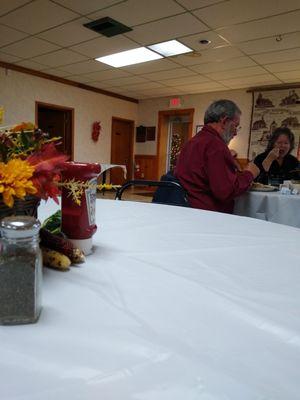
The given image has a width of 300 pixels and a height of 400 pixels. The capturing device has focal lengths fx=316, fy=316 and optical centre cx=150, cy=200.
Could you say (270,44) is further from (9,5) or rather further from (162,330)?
(162,330)

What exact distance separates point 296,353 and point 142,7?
11.4 ft

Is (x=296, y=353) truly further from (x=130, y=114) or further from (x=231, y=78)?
(x=130, y=114)

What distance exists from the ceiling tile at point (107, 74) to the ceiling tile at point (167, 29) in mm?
1509

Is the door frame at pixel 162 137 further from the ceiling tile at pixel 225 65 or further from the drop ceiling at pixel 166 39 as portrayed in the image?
the ceiling tile at pixel 225 65

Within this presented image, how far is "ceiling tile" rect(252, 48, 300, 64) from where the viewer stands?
427cm

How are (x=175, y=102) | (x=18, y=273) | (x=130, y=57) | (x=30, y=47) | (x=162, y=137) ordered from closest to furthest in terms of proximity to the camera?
1. (x=18, y=273)
2. (x=30, y=47)
3. (x=130, y=57)
4. (x=175, y=102)
5. (x=162, y=137)

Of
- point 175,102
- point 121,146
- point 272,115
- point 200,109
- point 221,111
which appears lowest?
point 121,146

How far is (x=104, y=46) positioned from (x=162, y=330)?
14.9 ft

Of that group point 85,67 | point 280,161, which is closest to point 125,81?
point 85,67

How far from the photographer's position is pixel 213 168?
174 cm

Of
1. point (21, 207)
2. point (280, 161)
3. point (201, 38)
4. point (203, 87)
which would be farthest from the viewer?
point (203, 87)

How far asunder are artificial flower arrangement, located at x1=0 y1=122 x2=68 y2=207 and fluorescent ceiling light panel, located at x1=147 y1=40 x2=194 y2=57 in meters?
4.02

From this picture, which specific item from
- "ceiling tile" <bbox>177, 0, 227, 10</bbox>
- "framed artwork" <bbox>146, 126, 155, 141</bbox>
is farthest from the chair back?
"framed artwork" <bbox>146, 126, 155, 141</bbox>

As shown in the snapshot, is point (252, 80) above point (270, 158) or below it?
above
